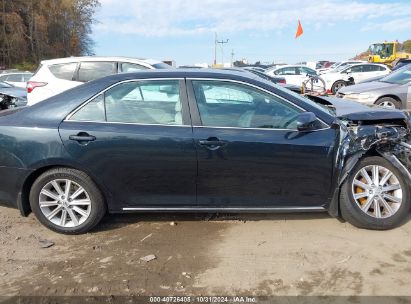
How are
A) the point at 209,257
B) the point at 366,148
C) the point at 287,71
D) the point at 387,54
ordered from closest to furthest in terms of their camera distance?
1. the point at 209,257
2. the point at 366,148
3. the point at 287,71
4. the point at 387,54

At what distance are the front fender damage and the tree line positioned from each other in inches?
2163

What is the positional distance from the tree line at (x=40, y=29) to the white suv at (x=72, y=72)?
49023 mm

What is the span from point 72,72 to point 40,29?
54156 mm

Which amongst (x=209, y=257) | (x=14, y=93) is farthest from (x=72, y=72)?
(x=209, y=257)

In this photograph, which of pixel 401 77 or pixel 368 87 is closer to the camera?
pixel 368 87

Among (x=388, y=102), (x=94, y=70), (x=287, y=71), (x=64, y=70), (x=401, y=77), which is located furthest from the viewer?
(x=287, y=71)

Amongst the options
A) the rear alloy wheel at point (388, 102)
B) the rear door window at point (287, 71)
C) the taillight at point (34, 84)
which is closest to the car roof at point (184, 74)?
the taillight at point (34, 84)

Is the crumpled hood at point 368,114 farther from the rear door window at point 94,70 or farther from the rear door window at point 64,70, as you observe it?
the rear door window at point 64,70

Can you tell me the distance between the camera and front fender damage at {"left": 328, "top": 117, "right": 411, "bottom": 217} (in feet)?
12.5

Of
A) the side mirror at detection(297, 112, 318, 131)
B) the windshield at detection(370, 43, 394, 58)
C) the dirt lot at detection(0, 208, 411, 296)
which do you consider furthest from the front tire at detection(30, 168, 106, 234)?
the windshield at detection(370, 43, 394, 58)

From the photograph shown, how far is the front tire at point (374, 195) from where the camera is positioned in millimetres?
3840

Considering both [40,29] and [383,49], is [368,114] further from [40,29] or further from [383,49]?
[40,29]

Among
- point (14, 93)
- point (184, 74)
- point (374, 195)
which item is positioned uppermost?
point (184, 74)

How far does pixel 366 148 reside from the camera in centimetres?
385
